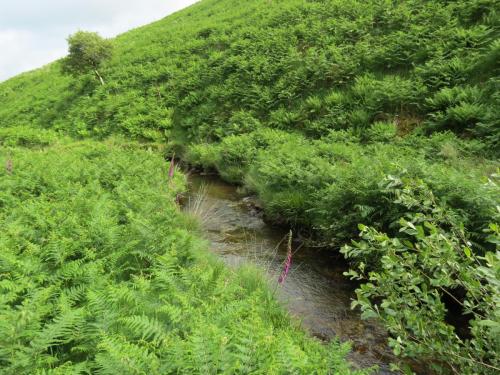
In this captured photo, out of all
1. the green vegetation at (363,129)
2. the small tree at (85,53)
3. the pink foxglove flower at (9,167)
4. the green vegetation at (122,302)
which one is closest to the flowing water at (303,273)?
the green vegetation at (363,129)

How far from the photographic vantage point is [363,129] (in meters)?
10.4

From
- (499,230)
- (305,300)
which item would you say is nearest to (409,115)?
(305,300)

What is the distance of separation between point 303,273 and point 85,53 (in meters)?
21.0

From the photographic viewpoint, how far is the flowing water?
15.2 ft

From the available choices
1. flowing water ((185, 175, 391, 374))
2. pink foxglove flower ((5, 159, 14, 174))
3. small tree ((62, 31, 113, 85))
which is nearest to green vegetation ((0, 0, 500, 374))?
flowing water ((185, 175, 391, 374))

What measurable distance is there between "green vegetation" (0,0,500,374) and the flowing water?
0.37 meters

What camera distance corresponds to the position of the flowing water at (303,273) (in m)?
4.63

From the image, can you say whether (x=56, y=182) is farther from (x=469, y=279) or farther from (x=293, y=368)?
(x=469, y=279)

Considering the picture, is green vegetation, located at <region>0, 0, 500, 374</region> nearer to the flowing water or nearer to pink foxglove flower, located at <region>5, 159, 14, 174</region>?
the flowing water

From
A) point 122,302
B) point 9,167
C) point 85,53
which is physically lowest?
point 122,302

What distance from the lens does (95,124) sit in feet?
62.3

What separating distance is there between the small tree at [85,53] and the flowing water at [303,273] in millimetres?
16400

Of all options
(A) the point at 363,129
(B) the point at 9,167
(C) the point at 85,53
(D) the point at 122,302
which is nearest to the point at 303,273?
(D) the point at 122,302

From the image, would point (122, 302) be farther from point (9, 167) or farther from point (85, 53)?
point (85, 53)
